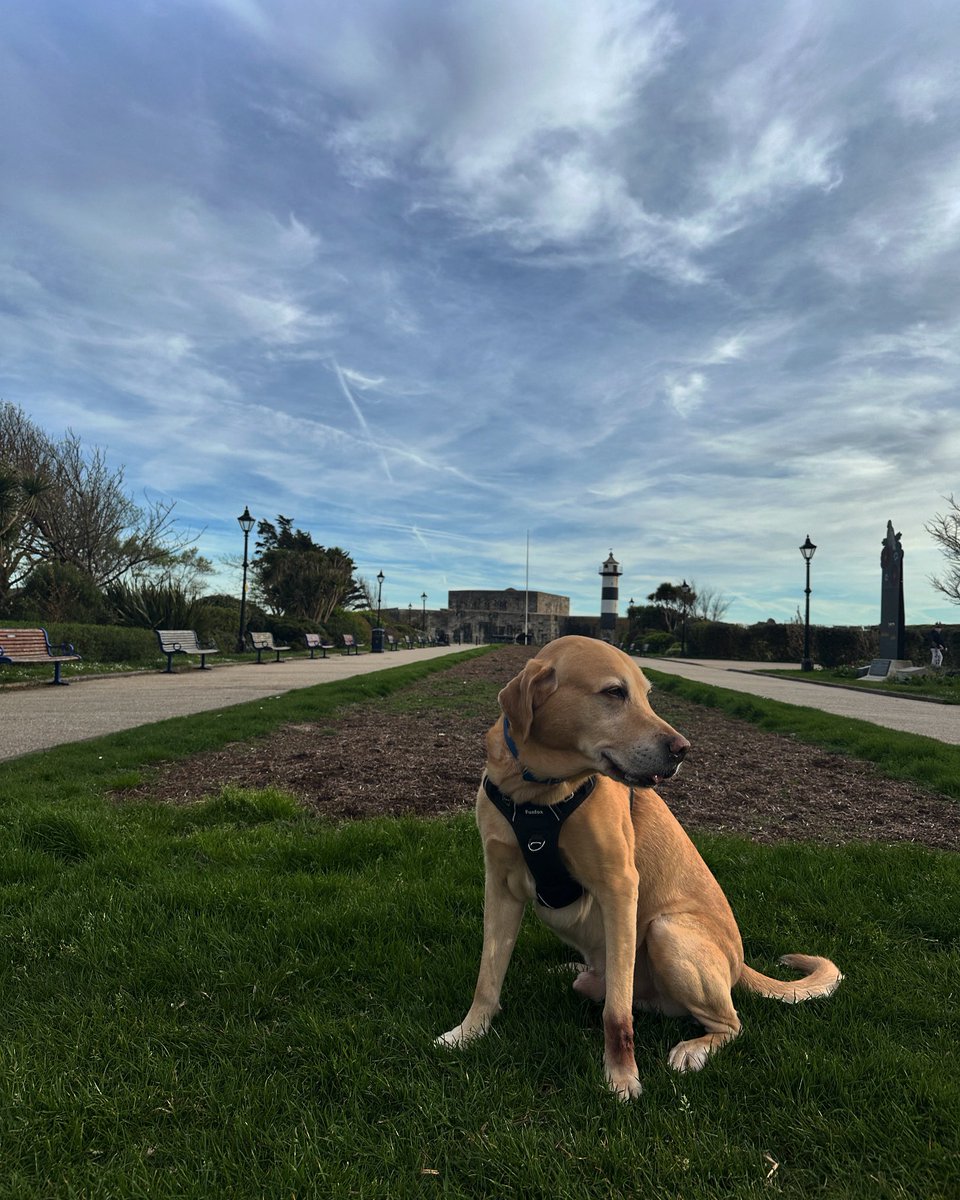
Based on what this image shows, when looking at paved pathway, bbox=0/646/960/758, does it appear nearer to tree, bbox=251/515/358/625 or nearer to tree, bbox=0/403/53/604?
tree, bbox=0/403/53/604

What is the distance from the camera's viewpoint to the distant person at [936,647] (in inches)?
983

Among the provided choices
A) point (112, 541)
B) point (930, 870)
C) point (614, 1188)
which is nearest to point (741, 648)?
point (112, 541)

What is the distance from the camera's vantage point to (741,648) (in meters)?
42.0

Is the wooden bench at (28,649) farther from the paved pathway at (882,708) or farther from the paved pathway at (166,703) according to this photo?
the paved pathway at (882,708)

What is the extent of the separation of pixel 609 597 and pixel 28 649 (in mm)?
61159

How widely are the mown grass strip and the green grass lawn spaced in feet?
11.4

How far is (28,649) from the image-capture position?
14664 millimetres

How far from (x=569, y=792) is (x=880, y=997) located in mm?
1419

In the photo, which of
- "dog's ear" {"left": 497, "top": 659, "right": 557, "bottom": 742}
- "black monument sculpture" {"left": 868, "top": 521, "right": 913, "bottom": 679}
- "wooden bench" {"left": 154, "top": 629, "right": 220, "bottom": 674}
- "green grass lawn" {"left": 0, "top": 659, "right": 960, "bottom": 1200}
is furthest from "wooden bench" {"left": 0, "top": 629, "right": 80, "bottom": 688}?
"black monument sculpture" {"left": 868, "top": 521, "right": 913, "bottom": 679}

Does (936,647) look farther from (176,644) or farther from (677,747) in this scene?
(677,747)

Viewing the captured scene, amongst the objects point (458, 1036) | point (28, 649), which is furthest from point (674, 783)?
point (28, 649)

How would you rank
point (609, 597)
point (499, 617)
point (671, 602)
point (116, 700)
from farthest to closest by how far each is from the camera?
point (499, 617) → point (609, 597) → point (671, 602) → point (116, 700)

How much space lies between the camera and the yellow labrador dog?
7.05 feet

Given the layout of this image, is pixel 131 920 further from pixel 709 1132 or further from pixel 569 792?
pixel 709 1132
